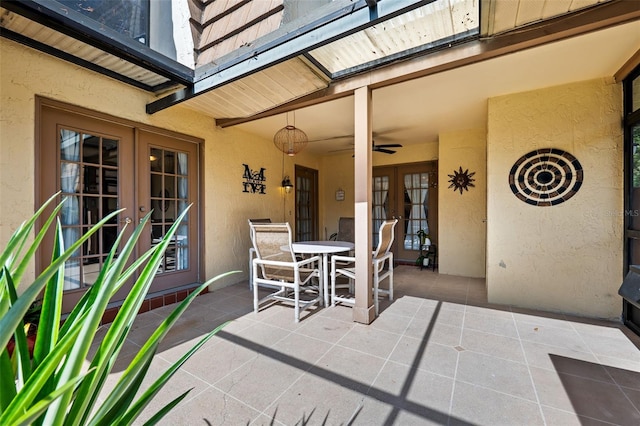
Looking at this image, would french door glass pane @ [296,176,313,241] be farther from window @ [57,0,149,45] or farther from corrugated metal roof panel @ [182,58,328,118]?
window @ [57,0,149,45]

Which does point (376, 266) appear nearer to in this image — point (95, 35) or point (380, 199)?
point (95, 35)

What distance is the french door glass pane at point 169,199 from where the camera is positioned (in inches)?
134

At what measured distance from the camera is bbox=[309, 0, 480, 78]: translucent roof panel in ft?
6.41

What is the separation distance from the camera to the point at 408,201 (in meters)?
5.80

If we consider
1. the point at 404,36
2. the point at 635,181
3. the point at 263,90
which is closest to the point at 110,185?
the point at 263,90

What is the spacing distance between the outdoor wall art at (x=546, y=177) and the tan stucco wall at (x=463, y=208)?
53.8 inches

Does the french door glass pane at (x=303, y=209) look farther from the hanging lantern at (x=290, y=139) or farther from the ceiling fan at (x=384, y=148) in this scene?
the hanging lantern at (x=290, y=139)

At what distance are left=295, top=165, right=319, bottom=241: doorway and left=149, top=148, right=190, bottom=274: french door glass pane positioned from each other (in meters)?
2.75

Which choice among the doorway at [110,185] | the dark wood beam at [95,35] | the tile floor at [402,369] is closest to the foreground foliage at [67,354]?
the tile floor at [402,369]

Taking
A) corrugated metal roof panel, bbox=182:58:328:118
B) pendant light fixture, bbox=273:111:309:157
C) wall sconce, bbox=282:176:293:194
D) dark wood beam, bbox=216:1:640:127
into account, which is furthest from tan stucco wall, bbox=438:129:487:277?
corrugated metal roof panel, bbox=182:58:328:118

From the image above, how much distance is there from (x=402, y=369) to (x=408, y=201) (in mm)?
4308

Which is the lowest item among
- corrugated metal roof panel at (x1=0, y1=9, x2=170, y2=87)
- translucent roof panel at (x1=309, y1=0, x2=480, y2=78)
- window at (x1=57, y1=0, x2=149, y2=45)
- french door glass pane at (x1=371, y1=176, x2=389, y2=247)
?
french door glass pane at (x1=371, y1=176, x2=389, y2=247)

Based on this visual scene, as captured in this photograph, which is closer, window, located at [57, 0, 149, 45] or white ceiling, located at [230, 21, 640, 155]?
white ceiling, located at [230, 21, 640, 155]

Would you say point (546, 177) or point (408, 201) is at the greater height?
point (546, 177)
